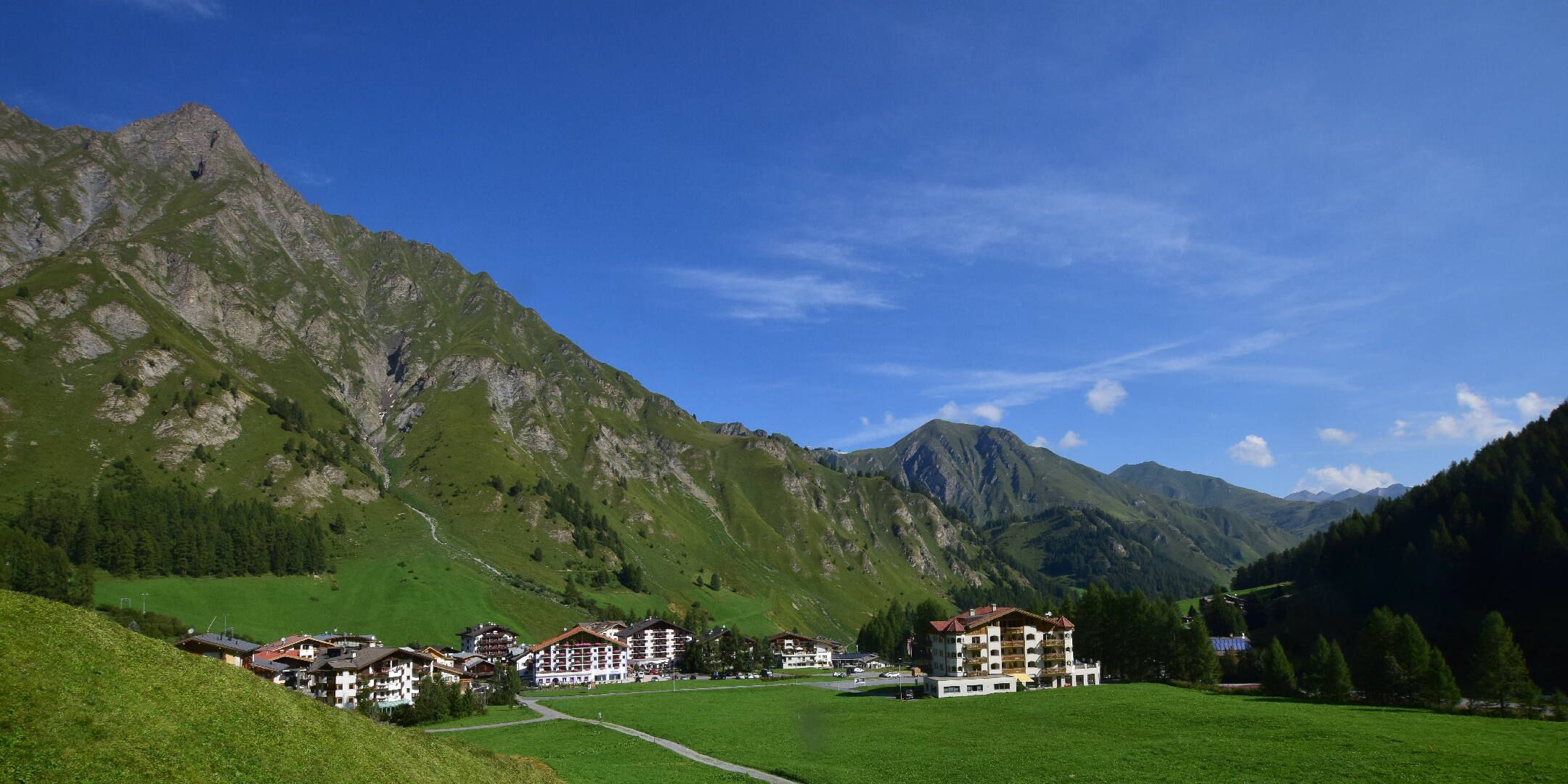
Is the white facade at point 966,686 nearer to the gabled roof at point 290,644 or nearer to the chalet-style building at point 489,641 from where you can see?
the gabled roof at point 290,644

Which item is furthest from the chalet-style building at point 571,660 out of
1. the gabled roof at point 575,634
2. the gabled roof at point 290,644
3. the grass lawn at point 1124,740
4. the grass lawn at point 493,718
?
the grass lawn at point 1124,740

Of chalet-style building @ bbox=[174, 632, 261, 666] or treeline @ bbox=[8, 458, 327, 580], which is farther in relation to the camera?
treeline @ bbox=[8, 458, 327, 580]

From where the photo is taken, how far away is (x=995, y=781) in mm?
51219

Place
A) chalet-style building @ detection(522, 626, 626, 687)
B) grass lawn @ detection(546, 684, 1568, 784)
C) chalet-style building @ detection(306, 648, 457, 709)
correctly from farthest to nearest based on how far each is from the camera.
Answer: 1. chalet-style building @ detection(522, 626, 626, 687)
2. chalet-style building @ detection(306, 648, 457, 709)
3. grass lawn @ detection(546, 684, 1568, 784)

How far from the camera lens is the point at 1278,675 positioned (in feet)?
303

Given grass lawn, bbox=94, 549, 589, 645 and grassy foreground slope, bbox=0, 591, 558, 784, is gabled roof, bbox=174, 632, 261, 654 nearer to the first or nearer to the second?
grass lawn, bbox=94, 549, 589, 645

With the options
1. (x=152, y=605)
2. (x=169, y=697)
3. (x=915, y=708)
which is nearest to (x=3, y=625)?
(x=169, y=697)

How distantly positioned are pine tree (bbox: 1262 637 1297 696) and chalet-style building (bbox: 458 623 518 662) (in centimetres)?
13547

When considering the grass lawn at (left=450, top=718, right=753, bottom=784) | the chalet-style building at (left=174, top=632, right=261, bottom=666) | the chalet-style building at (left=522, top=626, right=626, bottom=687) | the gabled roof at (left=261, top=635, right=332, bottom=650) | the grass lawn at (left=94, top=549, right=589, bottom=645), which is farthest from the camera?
the chalet-style building at (left=522, top=626, right=626, bottom=687)

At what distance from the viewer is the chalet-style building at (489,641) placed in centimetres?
16550

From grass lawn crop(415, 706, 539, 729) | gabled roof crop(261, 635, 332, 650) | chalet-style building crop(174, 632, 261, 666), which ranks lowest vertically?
grass lawn crop(415, 706, 539, 729)

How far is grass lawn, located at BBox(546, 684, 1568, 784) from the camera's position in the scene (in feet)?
165

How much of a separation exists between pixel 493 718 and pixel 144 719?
8082cm

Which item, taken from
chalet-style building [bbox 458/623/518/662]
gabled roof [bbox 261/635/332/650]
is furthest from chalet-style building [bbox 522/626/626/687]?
Result: gabled roof [bbox 261/635/332/650]
